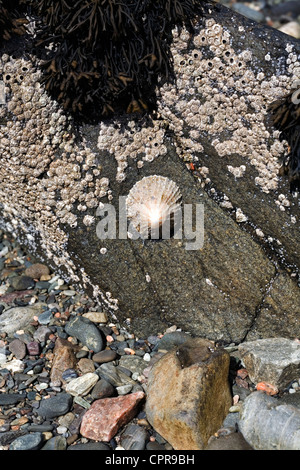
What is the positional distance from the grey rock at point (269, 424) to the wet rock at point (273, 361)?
0.32 m

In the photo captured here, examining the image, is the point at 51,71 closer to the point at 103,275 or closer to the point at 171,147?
the point at 171,147

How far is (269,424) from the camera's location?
2936 millimetres

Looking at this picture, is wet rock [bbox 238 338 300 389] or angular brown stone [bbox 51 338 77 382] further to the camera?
angular brown stone [bbox 51 338 77 382]

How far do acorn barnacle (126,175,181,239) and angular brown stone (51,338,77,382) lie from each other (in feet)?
3.06

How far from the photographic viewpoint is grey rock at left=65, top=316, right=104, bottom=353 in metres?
3.73

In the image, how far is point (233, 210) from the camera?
3.72m

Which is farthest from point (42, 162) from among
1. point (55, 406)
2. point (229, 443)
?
point (229, 443)

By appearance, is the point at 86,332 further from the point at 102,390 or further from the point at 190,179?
→ the point at 190,179

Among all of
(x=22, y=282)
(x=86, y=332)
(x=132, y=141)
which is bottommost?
(x=86, y=332)

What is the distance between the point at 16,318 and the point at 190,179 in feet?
5.27

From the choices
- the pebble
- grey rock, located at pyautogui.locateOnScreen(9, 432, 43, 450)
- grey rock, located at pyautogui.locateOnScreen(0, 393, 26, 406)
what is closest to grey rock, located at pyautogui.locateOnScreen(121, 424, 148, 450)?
the pebble

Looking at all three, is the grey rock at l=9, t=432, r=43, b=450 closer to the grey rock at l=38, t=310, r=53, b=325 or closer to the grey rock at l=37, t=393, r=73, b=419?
the grey rock at l=37, t=393, r=73, b=419
